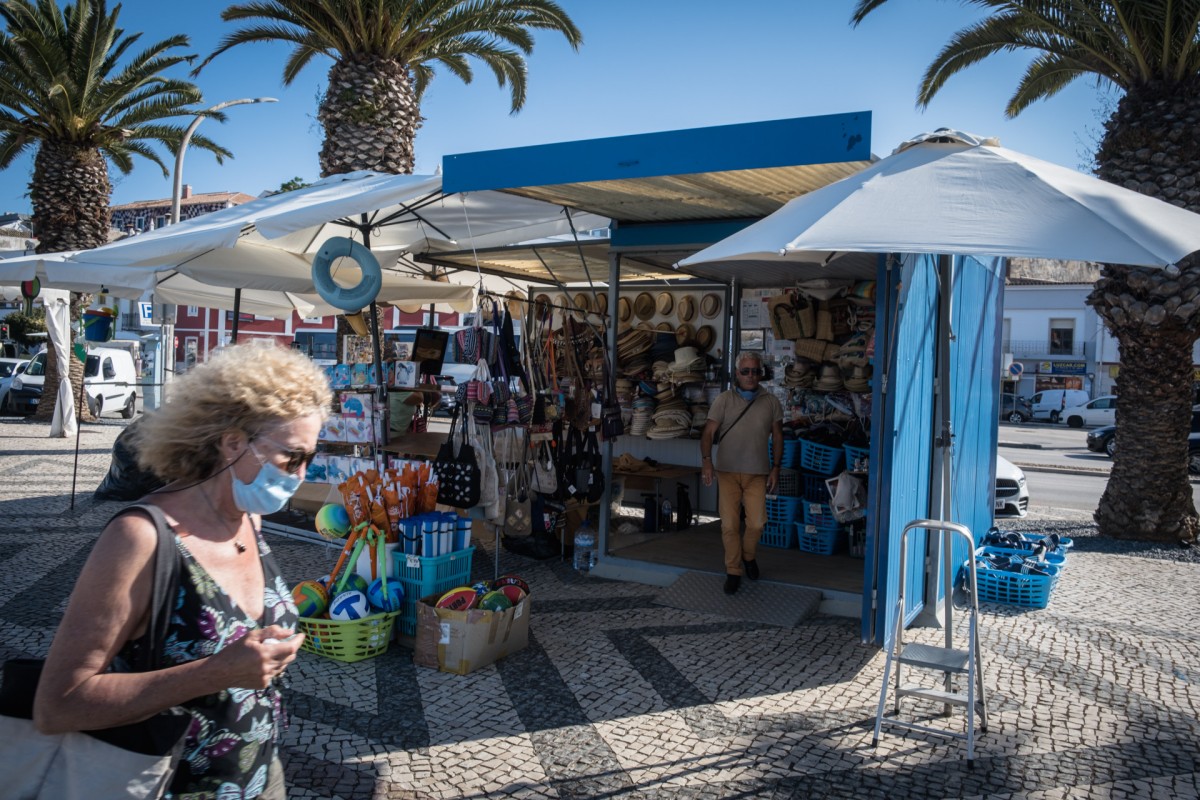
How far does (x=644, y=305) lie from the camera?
10.5 meters

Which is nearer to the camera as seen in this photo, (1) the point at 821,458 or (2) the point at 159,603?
(2) the point at 159,603

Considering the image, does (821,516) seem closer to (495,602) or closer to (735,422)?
(735,422)

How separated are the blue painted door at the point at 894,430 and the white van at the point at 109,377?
20.4 meters

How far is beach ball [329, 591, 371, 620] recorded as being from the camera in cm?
545

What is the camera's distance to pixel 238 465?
Answer: 202 cm

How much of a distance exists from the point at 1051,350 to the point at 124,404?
4209 cm

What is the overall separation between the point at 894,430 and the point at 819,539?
2681 millimetres

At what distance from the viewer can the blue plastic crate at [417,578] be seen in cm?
576

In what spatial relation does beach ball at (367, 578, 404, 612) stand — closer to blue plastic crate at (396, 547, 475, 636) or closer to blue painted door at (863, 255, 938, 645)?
blue plastic crate at (396, 547, 475, 636)

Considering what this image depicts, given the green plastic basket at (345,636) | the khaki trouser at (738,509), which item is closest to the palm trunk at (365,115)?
the khaki trouser at (738,509)

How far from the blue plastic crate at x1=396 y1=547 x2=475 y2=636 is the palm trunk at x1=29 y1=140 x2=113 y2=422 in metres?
15.9

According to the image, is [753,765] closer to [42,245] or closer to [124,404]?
[42,245]

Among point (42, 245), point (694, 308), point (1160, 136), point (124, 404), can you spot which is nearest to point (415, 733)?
point (694, 308)

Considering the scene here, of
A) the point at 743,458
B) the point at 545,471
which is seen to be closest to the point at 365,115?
the point at 545,471
